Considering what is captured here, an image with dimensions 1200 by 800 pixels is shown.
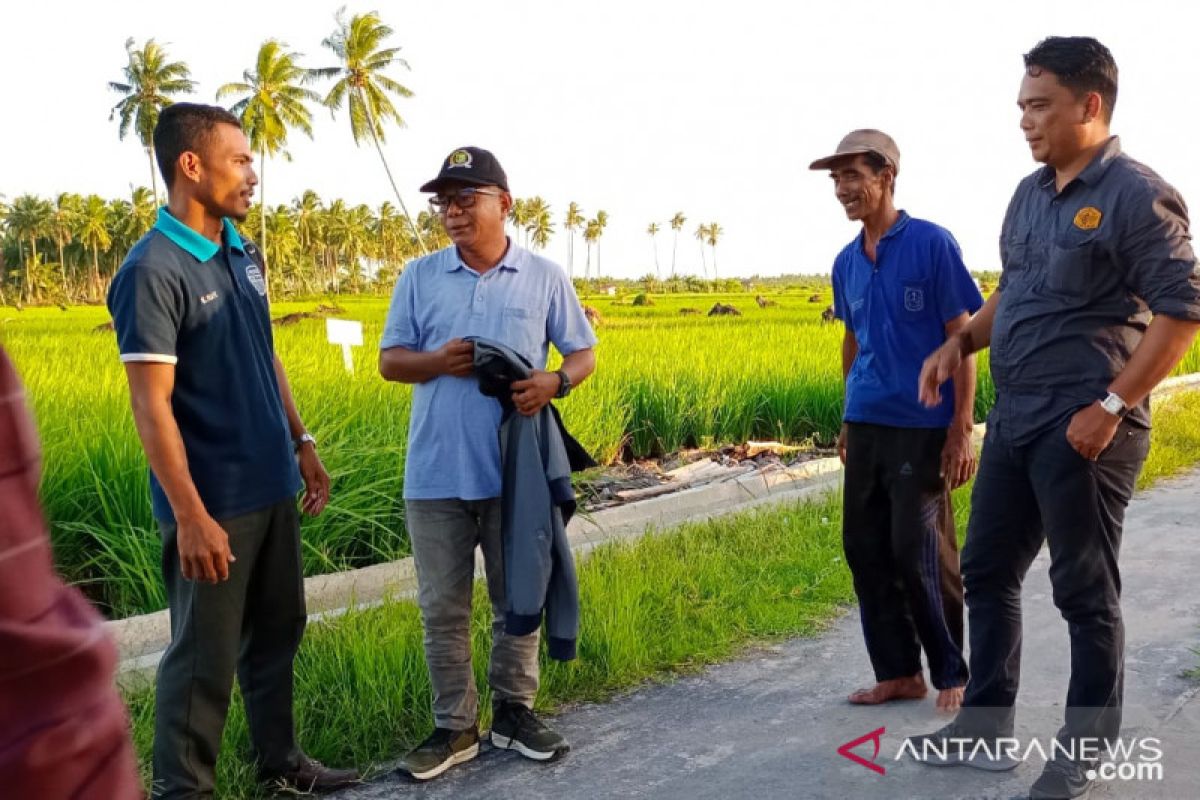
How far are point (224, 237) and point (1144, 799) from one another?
9.98ft

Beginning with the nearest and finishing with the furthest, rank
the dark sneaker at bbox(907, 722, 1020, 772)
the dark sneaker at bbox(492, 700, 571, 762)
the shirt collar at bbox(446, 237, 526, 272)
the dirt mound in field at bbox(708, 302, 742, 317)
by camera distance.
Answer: the dark sneaker at bbox(907, 722, 1020, 772)
the dark sneaker at bbox(492, 700, 571, 762)
the shirt collar at bbox(446, 237, 526, 272)
the dirt mound in field at bbox(708, 302, 742, 317)

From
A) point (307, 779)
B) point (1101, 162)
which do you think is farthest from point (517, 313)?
point (1101, 162)

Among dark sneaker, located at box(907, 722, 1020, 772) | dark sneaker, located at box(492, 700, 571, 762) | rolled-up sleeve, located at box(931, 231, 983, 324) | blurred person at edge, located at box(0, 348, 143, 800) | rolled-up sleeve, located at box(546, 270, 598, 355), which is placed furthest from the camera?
rolled-up sleeve, located at box(931, 231, 983, 324)

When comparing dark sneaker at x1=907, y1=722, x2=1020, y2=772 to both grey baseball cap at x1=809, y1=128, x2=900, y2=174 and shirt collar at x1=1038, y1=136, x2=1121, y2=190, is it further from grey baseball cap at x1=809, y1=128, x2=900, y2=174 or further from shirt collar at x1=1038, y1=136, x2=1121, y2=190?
grey baseball cap at x1=809, y1=128, x2=900, y2=174

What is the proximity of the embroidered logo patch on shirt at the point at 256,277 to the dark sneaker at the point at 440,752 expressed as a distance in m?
1.46

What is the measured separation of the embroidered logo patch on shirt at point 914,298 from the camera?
4000mm

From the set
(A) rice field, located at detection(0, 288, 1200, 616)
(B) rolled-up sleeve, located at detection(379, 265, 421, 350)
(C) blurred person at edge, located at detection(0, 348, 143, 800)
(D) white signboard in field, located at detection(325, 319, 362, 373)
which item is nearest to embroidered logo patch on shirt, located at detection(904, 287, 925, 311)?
(B) rolled-up sleeve, located at detection(379, 265, 421, 350)

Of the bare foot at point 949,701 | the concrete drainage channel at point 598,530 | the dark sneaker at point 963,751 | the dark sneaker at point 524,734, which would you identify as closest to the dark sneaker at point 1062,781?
the dark sneaker at point 963,751

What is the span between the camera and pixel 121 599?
4.87 m

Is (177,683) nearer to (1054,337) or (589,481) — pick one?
(1054,337)

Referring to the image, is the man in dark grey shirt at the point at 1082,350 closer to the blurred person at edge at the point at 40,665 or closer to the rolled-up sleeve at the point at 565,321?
the rolled-up sleeve at the point at 565,321

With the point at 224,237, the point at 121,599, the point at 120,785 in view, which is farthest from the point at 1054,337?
the point at 121,599

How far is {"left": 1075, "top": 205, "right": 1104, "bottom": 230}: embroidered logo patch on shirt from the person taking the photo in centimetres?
313

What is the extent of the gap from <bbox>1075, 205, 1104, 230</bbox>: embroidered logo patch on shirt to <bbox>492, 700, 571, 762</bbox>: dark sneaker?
85.2 inches
